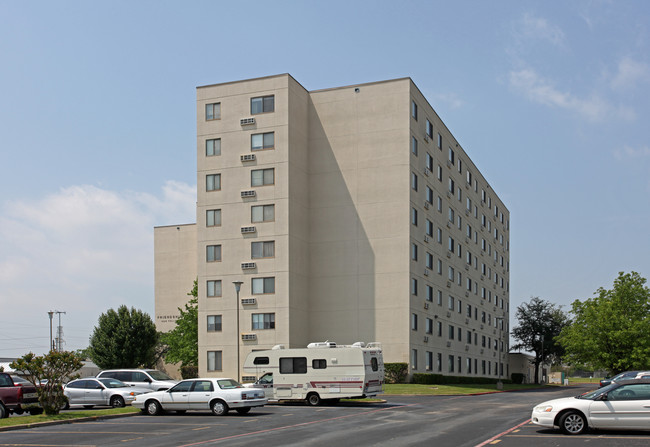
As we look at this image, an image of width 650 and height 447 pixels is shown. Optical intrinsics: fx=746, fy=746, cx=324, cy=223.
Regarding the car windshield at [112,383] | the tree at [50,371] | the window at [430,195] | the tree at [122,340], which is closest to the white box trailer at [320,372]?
the car windshield at [112,383]

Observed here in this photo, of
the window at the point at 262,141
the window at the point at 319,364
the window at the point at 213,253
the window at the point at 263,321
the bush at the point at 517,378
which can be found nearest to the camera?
the window at the point at 319,364

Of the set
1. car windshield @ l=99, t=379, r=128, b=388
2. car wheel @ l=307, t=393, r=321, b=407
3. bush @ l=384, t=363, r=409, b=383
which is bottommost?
bush @ l=384, t=363, r=409, b=383

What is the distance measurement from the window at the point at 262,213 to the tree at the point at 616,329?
33.7 m

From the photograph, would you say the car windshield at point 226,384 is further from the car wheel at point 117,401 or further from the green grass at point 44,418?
the car wheel at point 117,401

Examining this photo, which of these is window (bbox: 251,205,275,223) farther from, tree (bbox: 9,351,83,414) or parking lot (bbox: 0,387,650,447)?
tree (bbox: 9,351,83,414)

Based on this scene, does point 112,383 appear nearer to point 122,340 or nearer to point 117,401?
point 117,401

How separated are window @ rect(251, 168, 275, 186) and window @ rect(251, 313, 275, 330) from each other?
9815 mm

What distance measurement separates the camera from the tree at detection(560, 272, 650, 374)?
221 ft

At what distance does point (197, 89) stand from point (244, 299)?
17169 millimetres

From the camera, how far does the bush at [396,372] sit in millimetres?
53812

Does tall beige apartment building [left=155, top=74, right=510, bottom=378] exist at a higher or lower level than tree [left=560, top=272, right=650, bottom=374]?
higher

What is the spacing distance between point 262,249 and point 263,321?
531 centimetres

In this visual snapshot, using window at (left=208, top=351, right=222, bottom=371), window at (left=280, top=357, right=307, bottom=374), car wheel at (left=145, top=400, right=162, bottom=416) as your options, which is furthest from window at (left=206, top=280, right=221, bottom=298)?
car wheel at (left=145, top=400, right=162, bottom=416)

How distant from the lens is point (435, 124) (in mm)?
64750
